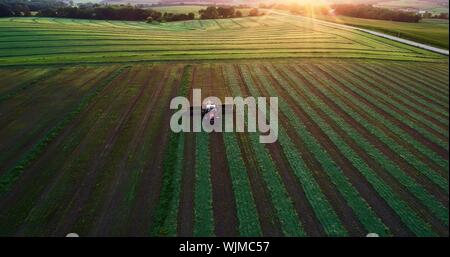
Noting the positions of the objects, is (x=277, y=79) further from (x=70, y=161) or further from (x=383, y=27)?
(x=383, y=27)

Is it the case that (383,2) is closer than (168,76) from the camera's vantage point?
No

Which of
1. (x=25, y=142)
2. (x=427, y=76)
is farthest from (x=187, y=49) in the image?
(x=25, y=142)

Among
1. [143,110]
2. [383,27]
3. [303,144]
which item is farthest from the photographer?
[383,27]

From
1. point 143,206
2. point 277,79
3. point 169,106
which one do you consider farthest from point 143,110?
point 277,79

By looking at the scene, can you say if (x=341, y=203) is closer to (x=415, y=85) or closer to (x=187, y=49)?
(x=415, y=85)

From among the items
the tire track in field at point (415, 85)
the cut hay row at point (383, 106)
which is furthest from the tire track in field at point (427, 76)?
the cut hay row at point (383, 106)

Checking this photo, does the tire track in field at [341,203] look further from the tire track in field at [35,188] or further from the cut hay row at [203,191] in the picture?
the tire track in field at [35,188]
